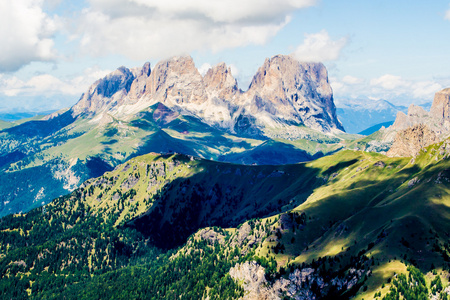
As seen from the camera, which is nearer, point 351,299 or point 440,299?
point 440,299

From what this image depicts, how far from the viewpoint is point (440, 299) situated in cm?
18362

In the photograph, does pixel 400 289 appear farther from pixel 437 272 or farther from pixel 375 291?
pixel 437 272

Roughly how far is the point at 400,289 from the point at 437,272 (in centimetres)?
2641

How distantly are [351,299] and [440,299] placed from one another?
129 feet

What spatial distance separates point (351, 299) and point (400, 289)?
24478 millimetres

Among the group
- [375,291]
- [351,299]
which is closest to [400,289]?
[375,291]

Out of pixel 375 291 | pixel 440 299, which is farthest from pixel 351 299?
pixel 440 299

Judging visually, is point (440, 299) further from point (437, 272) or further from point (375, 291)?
point (375, 291)

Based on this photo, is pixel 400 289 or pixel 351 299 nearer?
pixel 400 289

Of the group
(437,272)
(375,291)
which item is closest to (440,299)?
(437,272)

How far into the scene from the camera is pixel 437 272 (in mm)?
196250

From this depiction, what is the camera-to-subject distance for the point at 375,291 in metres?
191

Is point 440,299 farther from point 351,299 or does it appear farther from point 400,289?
point 351,299

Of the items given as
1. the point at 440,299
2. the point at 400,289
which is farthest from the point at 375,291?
the point at 440,299
